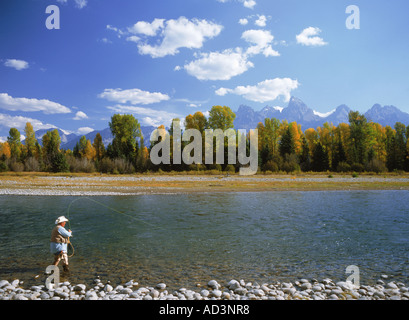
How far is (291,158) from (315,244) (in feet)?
171

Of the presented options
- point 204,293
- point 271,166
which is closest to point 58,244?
point 204,293

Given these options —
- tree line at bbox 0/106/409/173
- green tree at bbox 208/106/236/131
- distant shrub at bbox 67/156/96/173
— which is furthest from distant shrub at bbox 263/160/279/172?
distant shrub at bbox 67/156/96/173

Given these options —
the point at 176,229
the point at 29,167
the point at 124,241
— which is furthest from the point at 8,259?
the point at 29,167

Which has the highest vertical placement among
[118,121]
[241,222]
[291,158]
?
[118,121]

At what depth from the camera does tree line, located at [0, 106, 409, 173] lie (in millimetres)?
62375

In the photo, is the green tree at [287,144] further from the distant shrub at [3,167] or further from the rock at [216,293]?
the distant shrub at [3,167]

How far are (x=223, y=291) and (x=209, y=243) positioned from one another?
17.2ft

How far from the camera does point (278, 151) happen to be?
70.7 metres

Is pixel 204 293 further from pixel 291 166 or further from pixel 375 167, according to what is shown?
pixel 375 167

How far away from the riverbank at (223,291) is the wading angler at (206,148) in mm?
51051

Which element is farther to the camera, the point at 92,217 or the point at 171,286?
the point at 92,217

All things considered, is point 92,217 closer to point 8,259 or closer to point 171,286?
point 8,259

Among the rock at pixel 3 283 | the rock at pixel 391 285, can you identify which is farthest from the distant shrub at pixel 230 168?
the rock at pixel 3 283
